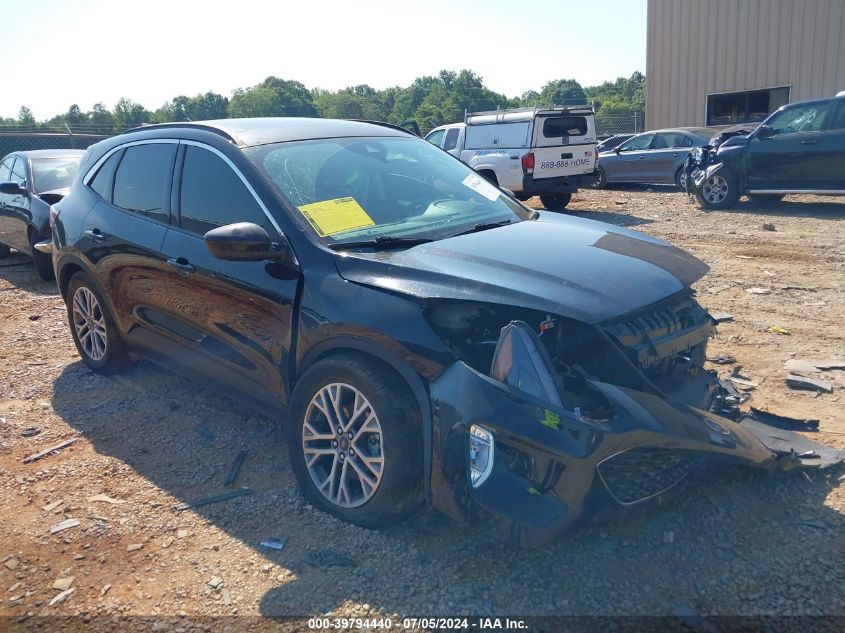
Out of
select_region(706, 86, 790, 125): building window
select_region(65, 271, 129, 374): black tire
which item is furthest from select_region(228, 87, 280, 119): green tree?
select_region(65, 271, 129, 374): black tire

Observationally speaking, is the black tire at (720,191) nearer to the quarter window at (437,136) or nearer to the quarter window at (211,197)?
the quarter window at (437,136)

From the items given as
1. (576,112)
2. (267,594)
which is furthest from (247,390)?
(576,112)

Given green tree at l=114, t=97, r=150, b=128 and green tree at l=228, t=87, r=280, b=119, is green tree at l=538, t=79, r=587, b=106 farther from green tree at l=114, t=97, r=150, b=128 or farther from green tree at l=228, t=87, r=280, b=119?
green tree at l=114, t=97, r=150, b=128

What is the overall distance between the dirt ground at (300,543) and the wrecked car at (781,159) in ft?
26.3

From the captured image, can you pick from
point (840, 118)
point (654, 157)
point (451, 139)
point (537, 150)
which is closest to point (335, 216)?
A: point (537, 150)

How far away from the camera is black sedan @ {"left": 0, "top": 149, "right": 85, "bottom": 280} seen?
8906mm

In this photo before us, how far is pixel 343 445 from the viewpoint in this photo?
3195 mm

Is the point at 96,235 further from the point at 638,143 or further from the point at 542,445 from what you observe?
the point at 638,143

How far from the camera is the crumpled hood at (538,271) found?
2.94 meters

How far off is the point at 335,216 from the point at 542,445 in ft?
5.43

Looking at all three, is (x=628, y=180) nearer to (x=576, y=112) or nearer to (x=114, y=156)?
(x=576, y=112)

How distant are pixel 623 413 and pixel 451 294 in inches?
32.2

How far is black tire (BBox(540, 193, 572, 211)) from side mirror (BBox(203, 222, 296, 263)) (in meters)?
11.2

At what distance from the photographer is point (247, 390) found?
383cm
